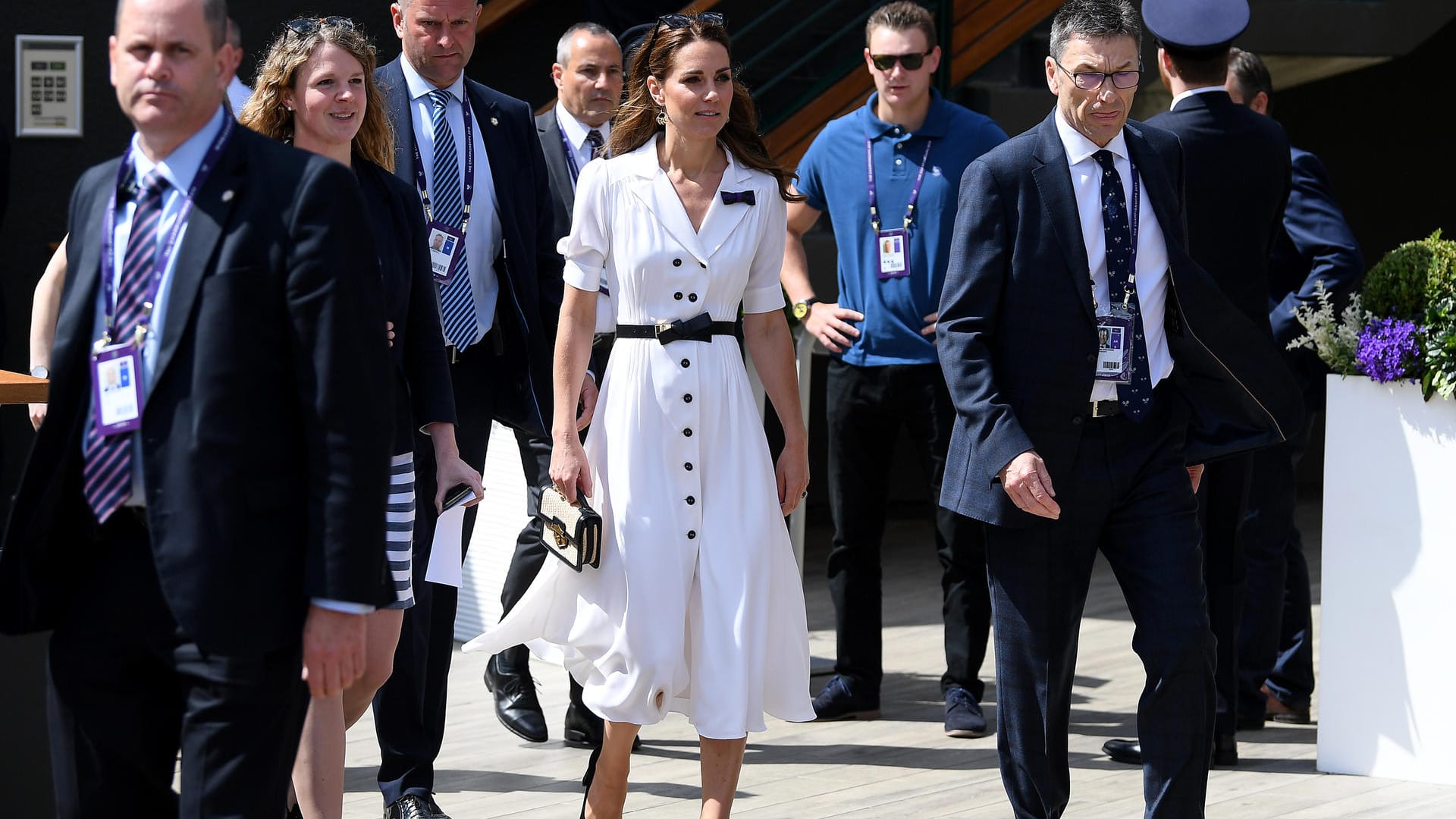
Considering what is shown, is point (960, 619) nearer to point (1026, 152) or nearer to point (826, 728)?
point (826, 728)

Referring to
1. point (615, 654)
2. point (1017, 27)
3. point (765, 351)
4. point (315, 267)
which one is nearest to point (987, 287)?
point (765, 351)

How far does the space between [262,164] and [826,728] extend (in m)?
3.24

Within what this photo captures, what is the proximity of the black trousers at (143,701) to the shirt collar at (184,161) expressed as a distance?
17.6 inches

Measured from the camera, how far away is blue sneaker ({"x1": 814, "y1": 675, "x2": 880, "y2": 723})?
5363mm

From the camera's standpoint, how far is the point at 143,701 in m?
2.42

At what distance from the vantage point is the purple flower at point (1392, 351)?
459cm

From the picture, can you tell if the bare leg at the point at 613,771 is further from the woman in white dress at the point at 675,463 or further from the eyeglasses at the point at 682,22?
the eyeglasses at the point at 682,22

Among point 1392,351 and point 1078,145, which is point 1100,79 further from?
point 1392,351

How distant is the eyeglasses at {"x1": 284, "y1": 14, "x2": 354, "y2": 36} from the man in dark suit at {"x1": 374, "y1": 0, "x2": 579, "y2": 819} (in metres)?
0.52

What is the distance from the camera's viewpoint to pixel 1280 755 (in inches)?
196

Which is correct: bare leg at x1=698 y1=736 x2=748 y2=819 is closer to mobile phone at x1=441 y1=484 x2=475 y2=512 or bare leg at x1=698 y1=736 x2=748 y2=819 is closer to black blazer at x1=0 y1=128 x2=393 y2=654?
mobile phone at x1=441 y1=484 x2=475 y2=512

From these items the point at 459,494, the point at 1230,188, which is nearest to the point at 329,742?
the point at 459,494

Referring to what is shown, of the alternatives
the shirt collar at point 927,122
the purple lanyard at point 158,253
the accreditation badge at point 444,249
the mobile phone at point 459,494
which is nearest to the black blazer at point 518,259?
the accreditation badge at point 444,249

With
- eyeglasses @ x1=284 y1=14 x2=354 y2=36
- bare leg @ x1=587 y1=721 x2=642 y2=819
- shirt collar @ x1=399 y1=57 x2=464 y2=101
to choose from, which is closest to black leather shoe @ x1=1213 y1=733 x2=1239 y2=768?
bare leg @ x1=587 y1=721 x2=642 y2=819
